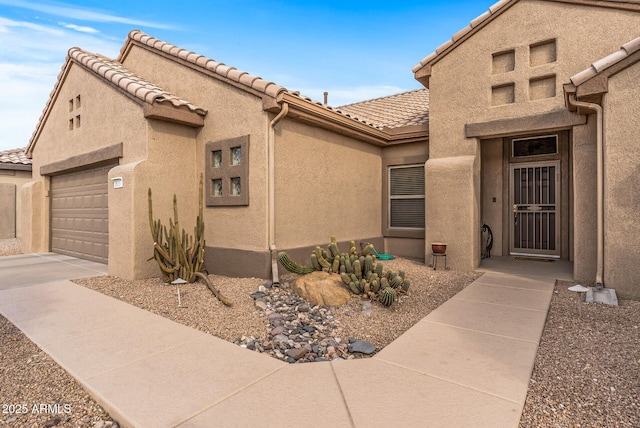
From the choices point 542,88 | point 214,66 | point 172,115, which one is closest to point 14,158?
point 172,115

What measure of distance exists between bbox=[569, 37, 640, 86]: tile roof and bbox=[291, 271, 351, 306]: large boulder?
5.19 metres

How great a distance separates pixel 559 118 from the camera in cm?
687

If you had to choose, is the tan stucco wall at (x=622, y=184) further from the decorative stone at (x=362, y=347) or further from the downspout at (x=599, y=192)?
the decorative stone at (x=362, y=347)

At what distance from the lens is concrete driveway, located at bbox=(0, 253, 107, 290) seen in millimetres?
7016

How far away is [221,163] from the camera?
7.36m

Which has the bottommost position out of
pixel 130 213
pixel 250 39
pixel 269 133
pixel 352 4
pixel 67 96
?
pixel 130 213

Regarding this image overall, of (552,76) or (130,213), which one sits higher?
(552,76)

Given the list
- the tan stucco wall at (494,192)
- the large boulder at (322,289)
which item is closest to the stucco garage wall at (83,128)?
the large boulder at (322,289)

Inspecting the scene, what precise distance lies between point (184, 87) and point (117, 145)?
198 centimetres

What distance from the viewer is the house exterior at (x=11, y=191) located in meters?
13.9

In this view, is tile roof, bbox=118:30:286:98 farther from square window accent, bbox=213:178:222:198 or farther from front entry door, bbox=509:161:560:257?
front entry door, bbox=509:161:560:257

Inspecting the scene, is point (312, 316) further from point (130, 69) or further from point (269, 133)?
point (130, 69)

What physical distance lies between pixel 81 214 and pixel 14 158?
7.96 metres

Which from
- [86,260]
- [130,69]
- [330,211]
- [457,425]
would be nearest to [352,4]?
[130,69]
